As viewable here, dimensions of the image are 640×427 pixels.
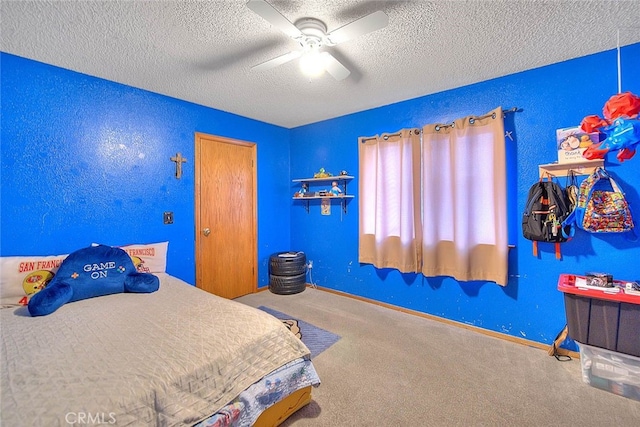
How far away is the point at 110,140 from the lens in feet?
8.75

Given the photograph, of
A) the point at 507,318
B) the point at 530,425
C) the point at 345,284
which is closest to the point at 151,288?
the point at 345,284

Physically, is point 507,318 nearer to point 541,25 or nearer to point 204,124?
point 541,25

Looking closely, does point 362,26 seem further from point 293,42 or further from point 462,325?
point 462,325

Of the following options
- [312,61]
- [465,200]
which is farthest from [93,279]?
[465,200]

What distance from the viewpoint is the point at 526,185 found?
8.16ft

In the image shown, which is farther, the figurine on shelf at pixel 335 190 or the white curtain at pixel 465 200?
the figurine on shelf at pixel 335 190

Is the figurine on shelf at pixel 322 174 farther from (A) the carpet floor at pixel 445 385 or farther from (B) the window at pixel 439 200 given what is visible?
(A) the carpet floor at pixel 445 385

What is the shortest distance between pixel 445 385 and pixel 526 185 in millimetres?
1837

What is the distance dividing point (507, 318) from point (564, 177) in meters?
1.35

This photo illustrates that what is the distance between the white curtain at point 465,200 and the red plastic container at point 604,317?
54 centimetres

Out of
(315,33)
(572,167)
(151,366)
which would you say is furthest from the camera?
(572,167)

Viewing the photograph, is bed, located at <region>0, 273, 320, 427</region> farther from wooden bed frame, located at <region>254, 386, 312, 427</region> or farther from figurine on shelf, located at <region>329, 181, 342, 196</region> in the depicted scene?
figurine on shelf, located at <region>329, 181, 342, 196</region>

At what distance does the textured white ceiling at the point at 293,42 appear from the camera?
5.52 ft

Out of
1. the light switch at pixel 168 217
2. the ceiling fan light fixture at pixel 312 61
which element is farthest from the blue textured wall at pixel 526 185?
the light switch at pixel 168 217
